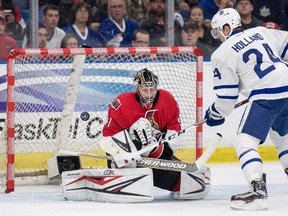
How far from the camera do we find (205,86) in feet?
28.1

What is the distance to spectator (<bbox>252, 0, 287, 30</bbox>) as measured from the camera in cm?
909

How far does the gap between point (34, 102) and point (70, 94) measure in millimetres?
299

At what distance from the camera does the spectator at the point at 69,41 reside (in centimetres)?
822

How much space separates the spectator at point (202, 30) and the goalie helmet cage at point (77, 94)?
1.20m

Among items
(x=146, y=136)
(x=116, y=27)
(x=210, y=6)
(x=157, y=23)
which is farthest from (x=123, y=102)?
(x=210, y=6)

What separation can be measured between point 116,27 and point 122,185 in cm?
257

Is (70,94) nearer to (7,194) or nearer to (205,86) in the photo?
(7,194)

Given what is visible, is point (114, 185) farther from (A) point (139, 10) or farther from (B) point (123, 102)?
(A) point (139, 10)

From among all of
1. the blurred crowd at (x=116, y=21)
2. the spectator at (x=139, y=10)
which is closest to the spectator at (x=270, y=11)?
the blurred crowd at (x=116, y=21)

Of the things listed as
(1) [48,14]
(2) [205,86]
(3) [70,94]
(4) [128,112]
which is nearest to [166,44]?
(2) [205,86]

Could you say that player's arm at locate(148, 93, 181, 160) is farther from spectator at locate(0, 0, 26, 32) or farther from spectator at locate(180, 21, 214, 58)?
spectator at locate(180, 21, 214, 58)

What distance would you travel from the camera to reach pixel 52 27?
8.24m

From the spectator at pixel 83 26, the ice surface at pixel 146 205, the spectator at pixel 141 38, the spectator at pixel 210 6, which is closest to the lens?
the ice surface at pixel 146 205

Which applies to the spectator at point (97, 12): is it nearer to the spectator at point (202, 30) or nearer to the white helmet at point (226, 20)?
the spectator at point (202, 30)
